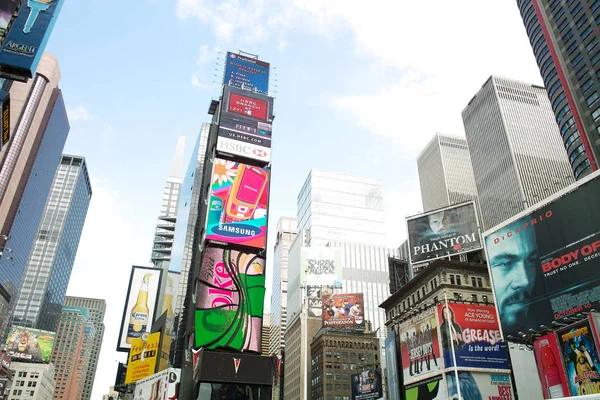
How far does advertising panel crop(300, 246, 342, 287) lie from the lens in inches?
4063

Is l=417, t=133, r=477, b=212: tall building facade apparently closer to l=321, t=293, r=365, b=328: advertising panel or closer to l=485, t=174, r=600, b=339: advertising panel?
l=321, t=293, r=365, b=328: advertising panel

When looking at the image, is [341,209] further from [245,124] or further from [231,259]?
[231,259]

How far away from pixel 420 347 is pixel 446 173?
13322 cm

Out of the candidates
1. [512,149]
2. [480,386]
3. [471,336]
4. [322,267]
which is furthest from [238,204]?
[512,149]

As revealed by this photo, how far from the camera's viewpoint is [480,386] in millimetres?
48594

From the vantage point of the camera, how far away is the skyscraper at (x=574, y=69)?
76938 millimetres

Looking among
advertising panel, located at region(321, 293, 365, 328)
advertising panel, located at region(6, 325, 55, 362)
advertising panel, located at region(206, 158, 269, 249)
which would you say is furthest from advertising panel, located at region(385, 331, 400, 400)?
advertising panel, located at region(6, 325, 55, 362)

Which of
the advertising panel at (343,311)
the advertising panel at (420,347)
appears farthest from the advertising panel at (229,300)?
the advertising panel at (343,311)

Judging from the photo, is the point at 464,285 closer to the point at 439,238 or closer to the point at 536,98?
the point at 439,238

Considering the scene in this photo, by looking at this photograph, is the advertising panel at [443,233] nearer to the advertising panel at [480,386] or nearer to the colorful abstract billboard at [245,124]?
the advertising panel at [480,386]

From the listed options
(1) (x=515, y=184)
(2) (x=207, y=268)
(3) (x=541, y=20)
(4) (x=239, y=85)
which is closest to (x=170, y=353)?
(2) (x=207, y=268)

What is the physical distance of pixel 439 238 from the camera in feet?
200

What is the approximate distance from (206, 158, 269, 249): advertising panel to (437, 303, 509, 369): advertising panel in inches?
842

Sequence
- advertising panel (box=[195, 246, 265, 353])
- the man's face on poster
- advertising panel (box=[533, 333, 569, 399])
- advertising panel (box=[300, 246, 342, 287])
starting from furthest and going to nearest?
advertising panel (box=[300, 246, 342, 287])
advertising panel (box=[195, 246, 265, 353])
the man's face on poster
advertising panel (box=[533, 333, 569, 399])
